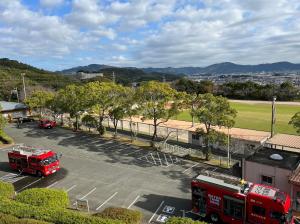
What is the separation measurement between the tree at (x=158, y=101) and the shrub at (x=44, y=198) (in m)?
16.5

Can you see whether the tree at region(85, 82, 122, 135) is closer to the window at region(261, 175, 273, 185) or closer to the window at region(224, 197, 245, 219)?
the window at region(261, 175, 273, 185)

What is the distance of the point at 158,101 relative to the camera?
1271 inches

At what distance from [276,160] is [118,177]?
1272 centimetres

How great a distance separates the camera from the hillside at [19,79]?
7763 centimetres

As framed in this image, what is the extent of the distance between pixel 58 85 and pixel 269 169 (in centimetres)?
9077

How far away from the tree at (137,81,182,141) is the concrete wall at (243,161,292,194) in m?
11.5

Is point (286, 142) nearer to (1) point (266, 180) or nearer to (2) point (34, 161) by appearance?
(1) point (266, 180)

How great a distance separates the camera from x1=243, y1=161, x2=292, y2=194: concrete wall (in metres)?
20.0

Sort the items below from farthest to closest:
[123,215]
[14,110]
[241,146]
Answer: [14,110] → [241,146] → [123,215]

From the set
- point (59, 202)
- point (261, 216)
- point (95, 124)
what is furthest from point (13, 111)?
point (261, 216)

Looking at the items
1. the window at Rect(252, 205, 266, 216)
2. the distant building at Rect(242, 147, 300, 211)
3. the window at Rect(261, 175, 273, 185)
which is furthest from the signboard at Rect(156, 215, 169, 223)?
the window at Rect(261, 175, 273, 185)

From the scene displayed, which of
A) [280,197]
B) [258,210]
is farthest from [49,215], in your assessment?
[280,197]

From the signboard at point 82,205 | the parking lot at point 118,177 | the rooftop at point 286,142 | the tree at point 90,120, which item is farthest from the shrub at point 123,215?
the tree at point 90,120

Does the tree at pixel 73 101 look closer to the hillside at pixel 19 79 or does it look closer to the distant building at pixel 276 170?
the distant building at pixel 276 170
